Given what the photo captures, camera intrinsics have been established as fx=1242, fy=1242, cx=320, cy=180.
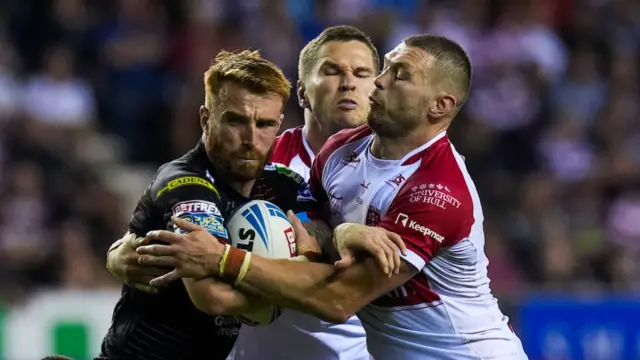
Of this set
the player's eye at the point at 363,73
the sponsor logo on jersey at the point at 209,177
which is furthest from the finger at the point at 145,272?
the player's eye at the point at 363,73

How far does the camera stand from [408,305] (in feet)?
19.0

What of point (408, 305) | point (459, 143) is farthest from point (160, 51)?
point (408, 305)

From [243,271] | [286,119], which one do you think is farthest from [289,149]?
[286,119]

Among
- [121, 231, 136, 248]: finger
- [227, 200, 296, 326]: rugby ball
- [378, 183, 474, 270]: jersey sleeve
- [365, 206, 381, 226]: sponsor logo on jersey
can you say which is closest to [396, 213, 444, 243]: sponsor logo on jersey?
[378, 183, 474, 270]: jersey sleeve

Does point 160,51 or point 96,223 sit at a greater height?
point 160,51

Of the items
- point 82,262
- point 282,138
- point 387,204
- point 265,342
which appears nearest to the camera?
point 387,204

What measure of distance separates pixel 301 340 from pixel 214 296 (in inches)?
52.7

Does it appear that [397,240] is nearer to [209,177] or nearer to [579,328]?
[209,177]

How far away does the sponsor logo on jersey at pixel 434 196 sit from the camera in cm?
556

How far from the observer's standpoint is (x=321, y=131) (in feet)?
23.3

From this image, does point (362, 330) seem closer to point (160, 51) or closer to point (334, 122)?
point (334, 122)

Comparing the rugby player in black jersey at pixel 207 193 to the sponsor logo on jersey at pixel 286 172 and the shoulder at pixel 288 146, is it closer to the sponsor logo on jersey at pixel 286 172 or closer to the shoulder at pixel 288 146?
the sponsor logo on jersey at pixel 286 172

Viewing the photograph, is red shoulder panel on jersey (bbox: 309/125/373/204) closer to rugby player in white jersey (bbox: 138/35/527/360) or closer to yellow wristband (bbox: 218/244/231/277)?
rugby player in white jersey (bbox: 138/35/527/360)

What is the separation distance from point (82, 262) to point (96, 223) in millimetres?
575
